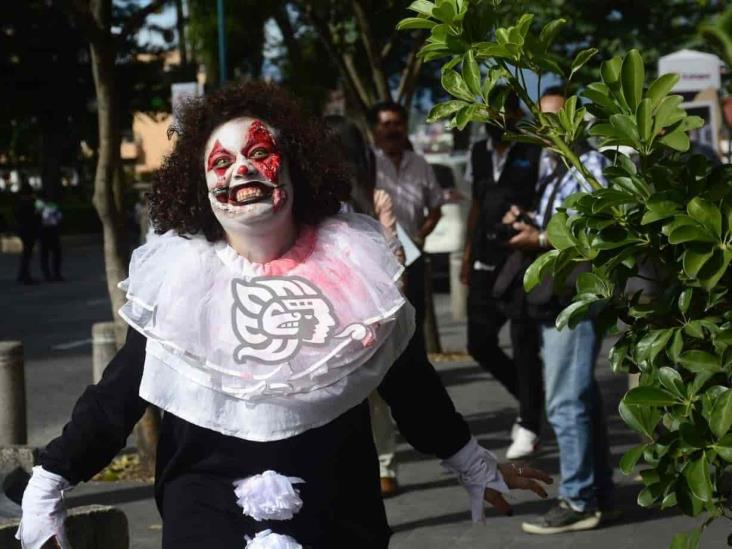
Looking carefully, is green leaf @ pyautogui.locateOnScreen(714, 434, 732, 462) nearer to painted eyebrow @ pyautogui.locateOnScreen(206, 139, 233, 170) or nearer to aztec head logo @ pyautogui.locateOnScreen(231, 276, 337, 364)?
aztec head logo @ pyautogui.locateOnScreen(231, 276, 337, 364)

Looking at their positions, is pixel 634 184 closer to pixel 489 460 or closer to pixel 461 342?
pixel 489 460

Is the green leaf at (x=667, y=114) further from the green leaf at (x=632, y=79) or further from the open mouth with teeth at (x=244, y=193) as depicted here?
the open mouth with teeth at (x=244, y=193)

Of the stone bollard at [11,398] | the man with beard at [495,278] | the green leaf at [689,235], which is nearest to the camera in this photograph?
the green leaf at [689,235]

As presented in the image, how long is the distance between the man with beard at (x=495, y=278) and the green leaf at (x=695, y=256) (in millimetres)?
4718

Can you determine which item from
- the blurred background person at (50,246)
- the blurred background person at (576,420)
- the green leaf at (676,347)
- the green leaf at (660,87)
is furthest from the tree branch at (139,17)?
the blurred background person at (50,246)

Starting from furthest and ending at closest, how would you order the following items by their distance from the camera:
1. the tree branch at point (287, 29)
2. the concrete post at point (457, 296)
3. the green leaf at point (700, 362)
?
the tree branch at point (287, 29)
the concrete post at point (457, 296)
the green leaf at point (700, 362)

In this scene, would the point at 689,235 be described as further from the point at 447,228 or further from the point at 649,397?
the point at 447,228

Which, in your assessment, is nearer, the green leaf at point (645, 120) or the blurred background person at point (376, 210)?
the green leaf at point (645, 120)

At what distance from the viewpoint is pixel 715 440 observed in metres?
2.62

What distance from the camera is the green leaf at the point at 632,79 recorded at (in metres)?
2.73

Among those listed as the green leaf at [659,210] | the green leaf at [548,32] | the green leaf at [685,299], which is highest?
the green leaf at [548,32]

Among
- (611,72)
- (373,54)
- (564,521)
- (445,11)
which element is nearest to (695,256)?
(611,72)

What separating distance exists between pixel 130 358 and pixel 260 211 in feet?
1.50

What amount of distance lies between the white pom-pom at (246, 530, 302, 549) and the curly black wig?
0.76m
